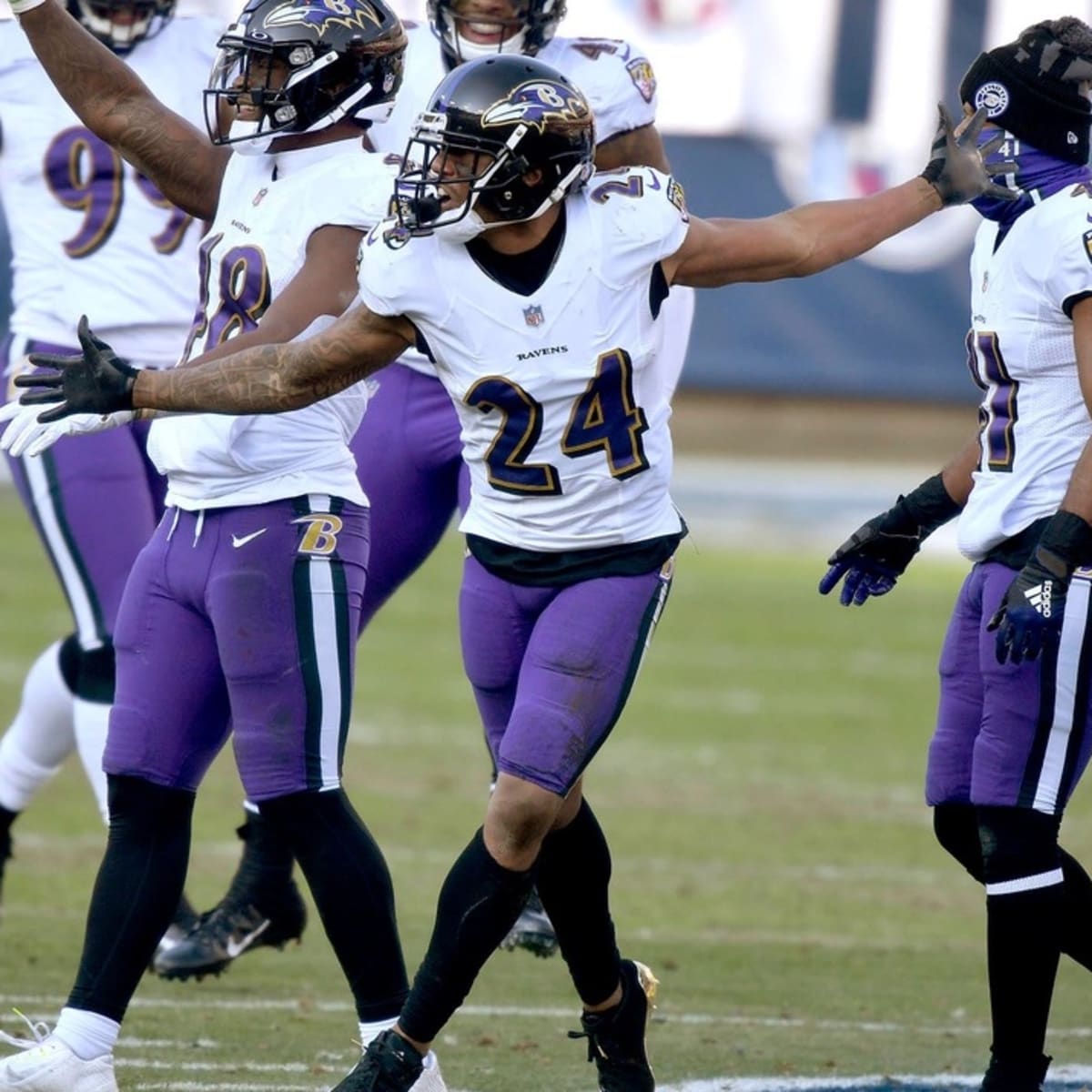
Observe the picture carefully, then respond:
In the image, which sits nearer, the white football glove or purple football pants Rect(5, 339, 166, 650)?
the white football glove

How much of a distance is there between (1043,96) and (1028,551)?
811mm

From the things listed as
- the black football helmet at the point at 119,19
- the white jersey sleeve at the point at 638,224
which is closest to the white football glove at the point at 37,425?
the white jersey sleeve at the point at 638,224

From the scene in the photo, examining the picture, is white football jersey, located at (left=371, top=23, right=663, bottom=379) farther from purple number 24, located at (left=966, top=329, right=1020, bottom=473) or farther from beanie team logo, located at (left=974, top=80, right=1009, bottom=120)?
purple number 24, located at (left=966, top=329, right=1020, bottom=473)

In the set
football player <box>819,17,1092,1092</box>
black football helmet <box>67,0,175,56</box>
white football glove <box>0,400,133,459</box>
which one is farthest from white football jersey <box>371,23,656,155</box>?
white football glove <box>0,400,133,459</box>

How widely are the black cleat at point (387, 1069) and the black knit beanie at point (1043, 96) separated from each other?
6.23 ft

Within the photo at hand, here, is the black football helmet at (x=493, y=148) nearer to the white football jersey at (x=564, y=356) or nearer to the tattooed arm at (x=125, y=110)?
the white football jersey at (x=564, y=356)

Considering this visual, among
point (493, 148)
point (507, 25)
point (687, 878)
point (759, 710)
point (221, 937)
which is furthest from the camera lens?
point (759, 710)

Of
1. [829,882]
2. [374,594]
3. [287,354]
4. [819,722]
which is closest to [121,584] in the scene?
[374,594]

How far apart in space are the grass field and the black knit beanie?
1778 mm

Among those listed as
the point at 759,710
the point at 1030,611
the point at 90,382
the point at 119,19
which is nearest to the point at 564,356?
the point at 90,382

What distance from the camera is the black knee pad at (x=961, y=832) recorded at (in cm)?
394

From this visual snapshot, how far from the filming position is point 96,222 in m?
5.04

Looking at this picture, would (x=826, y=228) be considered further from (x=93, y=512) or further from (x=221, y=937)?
(x=221, y=937)

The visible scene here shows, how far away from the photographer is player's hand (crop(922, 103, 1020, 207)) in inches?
146
